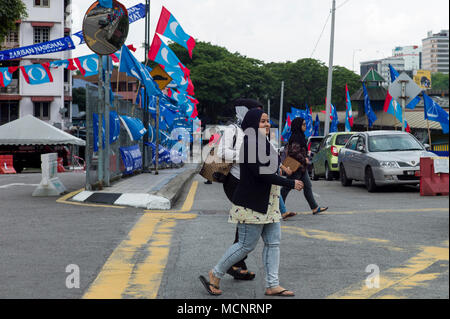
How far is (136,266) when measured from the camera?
6.72 m

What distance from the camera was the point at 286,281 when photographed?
6051mm

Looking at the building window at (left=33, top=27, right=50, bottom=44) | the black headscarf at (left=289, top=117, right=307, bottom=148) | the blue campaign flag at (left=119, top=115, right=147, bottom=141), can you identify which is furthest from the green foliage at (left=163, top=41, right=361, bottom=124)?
the black headscarf at (left=289, top=117, right=307, bottom=148)

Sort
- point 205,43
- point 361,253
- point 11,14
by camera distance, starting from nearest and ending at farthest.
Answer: point 361,253
point 11,14
point 205,43

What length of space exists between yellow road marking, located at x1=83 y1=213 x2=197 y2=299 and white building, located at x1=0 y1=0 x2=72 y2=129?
4491 centimetres

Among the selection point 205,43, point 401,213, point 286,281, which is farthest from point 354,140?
point 205,43

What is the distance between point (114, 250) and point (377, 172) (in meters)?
9.34

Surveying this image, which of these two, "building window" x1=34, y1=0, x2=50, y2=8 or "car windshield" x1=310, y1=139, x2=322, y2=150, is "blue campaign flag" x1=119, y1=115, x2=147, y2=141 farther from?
"building window" x1=34, y1=0, x2=50, y2=8

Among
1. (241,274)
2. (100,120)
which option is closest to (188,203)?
(100,120)

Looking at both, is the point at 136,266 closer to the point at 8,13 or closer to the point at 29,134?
the point at 8,13

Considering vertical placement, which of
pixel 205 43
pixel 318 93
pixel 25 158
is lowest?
pixel 25 158

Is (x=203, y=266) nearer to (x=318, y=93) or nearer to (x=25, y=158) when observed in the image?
(x=25, y=158)

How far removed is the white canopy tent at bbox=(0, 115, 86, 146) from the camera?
112 feet
